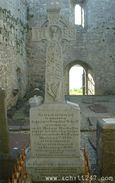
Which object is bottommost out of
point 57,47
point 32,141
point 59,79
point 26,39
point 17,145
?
point 17,145

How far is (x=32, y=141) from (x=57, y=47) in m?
1.77

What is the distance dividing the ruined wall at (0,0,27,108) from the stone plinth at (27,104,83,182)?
5779 millimetres

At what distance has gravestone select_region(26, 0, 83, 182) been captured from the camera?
18.1 ft

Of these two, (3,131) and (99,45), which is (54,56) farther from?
(99,45)

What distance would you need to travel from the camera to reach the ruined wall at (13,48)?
38.7ft

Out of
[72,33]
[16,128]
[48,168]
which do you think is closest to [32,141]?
[48,168]

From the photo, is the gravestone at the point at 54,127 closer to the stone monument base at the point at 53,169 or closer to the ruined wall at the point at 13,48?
the stone monument base at the point at 53,169

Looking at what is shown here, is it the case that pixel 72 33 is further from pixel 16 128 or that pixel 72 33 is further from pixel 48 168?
pixel 16 128

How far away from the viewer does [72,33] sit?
589 cm

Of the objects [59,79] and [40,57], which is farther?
[40,57]

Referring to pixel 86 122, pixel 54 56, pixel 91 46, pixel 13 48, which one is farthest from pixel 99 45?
pixel 54 56

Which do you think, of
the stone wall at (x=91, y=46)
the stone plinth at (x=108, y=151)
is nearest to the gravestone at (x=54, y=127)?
the stone plinth at (x=108, y=151)

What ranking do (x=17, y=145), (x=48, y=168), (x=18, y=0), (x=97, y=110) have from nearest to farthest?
(x=48, y=168) < (x=17, y=145) < (x=97, y=110) < (x=18, y=0)

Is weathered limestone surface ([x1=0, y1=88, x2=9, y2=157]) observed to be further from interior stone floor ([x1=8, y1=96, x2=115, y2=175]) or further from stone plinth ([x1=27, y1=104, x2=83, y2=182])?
interior stone floor ([x1=8, y1=96, x2=115, y2=175])
